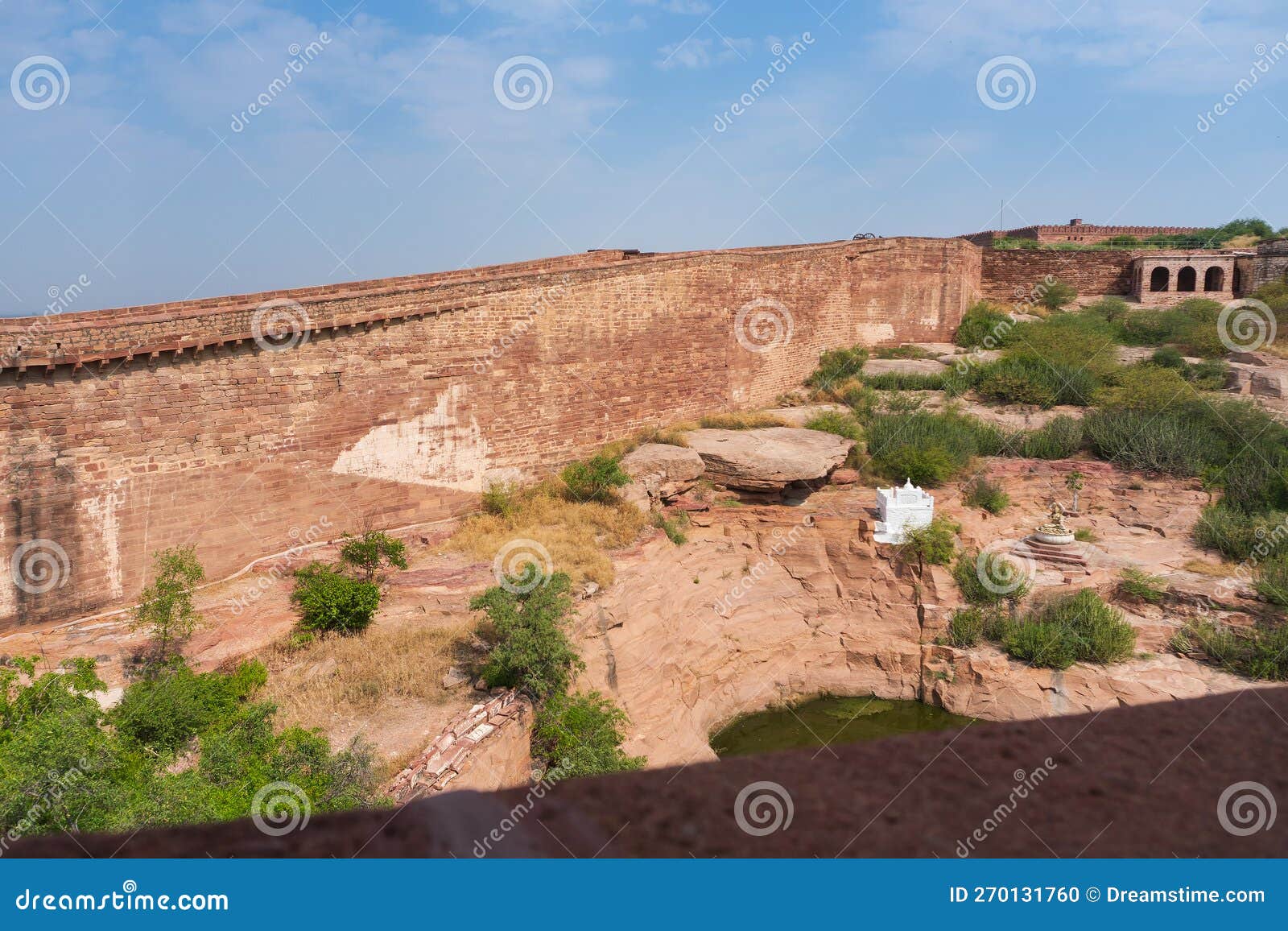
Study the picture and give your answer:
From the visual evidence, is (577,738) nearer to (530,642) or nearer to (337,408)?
(530,642)

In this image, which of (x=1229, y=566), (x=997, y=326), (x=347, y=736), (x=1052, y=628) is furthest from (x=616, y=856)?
(x=997, y=326)

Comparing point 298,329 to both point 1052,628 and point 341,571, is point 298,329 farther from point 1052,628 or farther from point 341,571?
point 1052,628

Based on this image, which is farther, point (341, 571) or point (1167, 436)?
point (1167, 436)

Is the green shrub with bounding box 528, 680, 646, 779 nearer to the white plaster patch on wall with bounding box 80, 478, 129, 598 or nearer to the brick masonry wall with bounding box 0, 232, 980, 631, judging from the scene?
the brick masonry wall with bounding box 0, 232, 980, 631

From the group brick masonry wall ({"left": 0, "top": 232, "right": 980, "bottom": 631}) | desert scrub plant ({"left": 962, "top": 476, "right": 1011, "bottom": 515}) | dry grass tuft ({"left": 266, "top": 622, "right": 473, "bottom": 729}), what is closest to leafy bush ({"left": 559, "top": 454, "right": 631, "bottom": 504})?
brick masonry wall ({"left": 0, "top": 232, "right": 980, "bottom": 631})

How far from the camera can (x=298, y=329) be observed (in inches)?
369

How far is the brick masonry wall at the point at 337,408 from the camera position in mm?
7930

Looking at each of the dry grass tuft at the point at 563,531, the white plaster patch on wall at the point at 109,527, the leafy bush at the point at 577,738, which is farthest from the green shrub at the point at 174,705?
the dry grass tuft at the point at 563,531

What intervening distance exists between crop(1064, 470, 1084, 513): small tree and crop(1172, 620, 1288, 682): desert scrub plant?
10.5 feet

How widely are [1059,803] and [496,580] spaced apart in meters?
8.28

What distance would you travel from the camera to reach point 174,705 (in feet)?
21.5

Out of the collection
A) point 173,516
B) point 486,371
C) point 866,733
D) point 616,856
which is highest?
point 486,371

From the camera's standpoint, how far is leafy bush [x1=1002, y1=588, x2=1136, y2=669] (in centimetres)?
915

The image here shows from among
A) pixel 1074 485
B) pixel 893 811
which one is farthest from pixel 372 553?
pixel 1074 485
